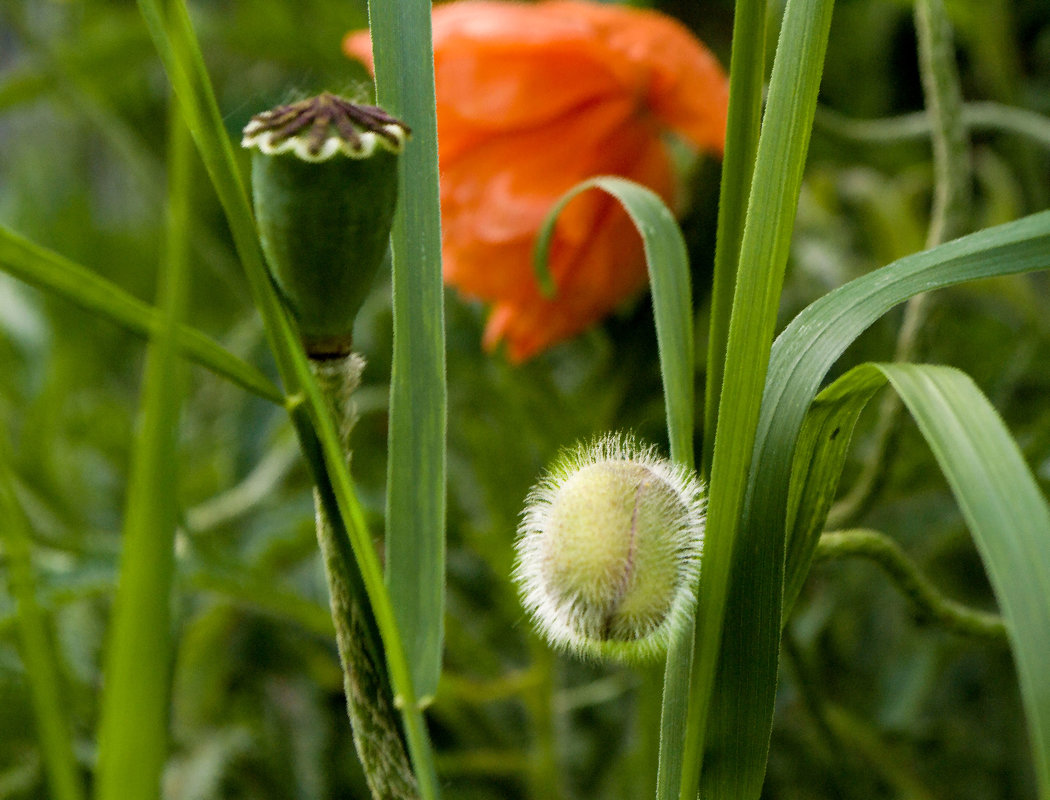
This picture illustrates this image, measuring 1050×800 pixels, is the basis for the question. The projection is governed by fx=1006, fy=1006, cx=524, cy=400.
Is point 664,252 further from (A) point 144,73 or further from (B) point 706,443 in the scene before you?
(A) point 144,73

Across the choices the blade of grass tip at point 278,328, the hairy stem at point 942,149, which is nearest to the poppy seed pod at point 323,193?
the blade of grass tip at point 278,328

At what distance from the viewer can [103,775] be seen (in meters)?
0.09

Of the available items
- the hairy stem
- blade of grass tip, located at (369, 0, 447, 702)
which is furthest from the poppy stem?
the hairy stem

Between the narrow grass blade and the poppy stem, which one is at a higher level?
the narrow grass blade

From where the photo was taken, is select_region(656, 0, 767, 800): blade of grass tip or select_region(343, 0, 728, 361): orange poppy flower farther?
select_region(343, 0, 728, 361): orange poppy flower

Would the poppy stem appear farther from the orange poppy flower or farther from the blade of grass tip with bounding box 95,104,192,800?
the orange poppy flower

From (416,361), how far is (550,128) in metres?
0.15

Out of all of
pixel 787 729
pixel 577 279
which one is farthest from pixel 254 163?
pixel 787 729

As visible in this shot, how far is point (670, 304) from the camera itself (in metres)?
0.14

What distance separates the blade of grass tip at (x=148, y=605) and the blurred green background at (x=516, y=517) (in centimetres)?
17

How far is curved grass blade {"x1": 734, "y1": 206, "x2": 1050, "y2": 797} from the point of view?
4.6 inches

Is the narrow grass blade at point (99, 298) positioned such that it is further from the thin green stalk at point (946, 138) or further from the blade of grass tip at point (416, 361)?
the thin green stalk at point (946, 138)

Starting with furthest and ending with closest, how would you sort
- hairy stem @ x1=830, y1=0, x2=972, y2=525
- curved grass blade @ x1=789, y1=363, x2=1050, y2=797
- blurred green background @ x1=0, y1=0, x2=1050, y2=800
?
blurred green background @ x1=0, y1=0, x2=1050, y2=800 < hairy stem @ x1=830, y1=0, x2=972, y2=525 < curved grass blade @ x1=789, y1=363, x2=1050, y2=797

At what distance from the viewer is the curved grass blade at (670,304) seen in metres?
0.13
